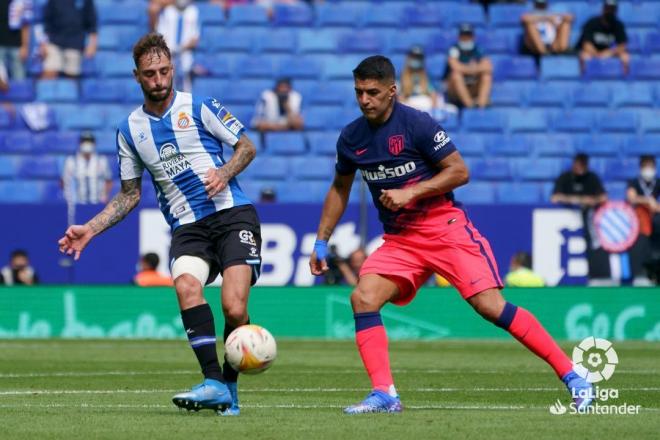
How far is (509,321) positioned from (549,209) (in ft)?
35.0

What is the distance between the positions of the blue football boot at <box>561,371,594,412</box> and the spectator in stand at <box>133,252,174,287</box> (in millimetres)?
10794

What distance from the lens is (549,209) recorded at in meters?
19.4

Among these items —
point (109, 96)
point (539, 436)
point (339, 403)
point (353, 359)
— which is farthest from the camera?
point (109, 96)

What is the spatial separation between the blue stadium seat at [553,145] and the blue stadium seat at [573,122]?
1.52 ft

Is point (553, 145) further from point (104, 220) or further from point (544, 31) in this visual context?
point (104, 220)

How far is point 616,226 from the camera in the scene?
19219mm

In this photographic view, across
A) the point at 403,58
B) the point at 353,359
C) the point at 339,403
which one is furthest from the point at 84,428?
the point at 403,58

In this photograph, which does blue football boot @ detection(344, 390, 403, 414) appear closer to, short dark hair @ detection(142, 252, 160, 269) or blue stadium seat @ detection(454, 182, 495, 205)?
short dark hair @ detection(142, 252, 160, 269)

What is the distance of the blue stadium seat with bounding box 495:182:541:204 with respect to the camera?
70.8 feet

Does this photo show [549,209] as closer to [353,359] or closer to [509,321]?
[353,359]

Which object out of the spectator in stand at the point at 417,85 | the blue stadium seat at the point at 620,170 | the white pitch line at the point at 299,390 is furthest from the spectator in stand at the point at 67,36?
the white pitch line at the point at 299,390

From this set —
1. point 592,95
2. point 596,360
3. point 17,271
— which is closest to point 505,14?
point 592,95

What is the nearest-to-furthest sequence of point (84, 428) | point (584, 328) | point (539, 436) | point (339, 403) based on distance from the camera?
point (539, 436) → point (84, 428) → point (339, 403) → point (584, 328)

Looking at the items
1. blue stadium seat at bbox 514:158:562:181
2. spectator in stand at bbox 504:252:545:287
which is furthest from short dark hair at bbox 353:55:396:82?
blue stadium seat at bbox 514:158:562:181
